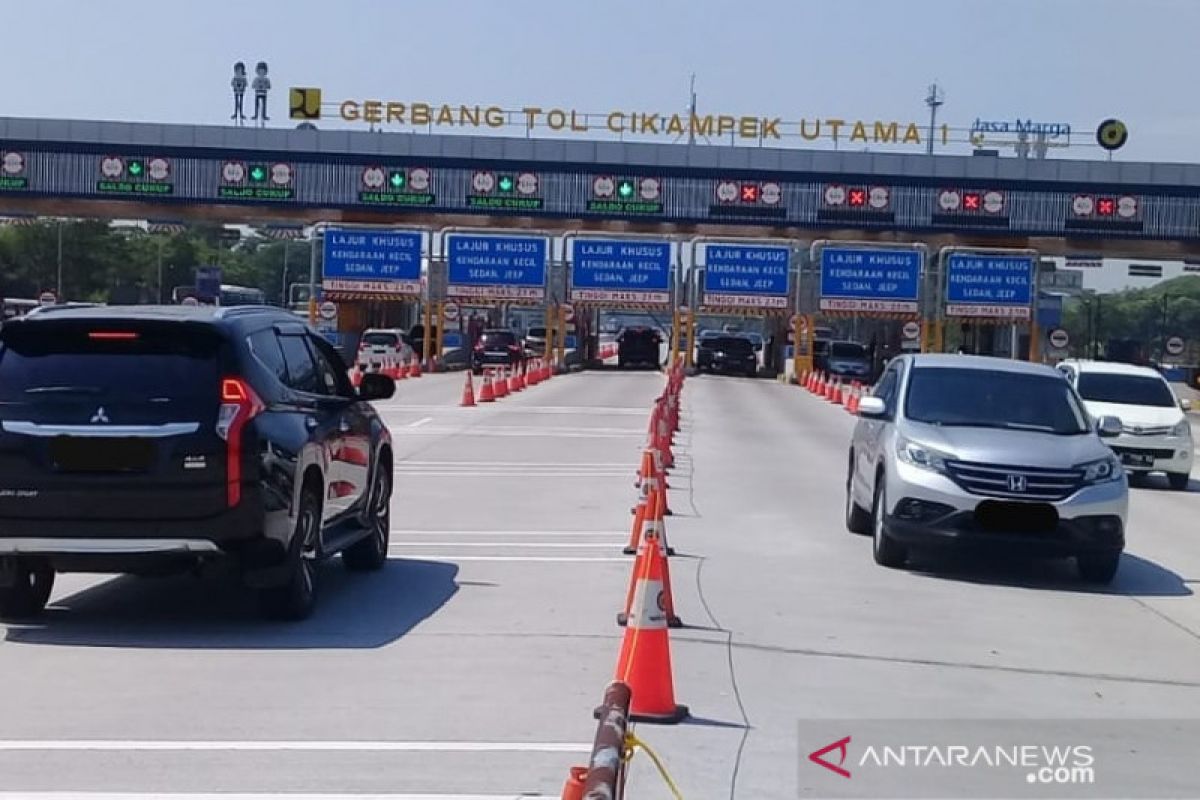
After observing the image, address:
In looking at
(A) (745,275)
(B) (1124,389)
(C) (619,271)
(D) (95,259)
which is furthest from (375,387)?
(D) (95,259)

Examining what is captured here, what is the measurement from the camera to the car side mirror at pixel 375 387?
492 inches

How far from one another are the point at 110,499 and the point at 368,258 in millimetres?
50054

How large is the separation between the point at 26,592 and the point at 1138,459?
16.3 meters

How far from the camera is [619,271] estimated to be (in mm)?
61156

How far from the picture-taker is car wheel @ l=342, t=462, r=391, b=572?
12.6 meters

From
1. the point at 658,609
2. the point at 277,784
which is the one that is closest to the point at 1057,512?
the point at 658,609

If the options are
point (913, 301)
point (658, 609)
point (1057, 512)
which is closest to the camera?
point (658, 609)

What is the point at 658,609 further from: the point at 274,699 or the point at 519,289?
the point at 519,289

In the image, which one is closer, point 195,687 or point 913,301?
point 195,687

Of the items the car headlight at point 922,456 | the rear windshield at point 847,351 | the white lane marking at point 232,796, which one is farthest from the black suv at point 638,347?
the white lane marking at point 232,796

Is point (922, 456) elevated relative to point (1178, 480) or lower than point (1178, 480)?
elevated

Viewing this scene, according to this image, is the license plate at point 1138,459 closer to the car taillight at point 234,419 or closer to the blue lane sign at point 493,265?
the car taillight at point 234,419

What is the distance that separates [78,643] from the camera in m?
9.93

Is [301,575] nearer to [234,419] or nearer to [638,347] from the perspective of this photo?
[234,419]
